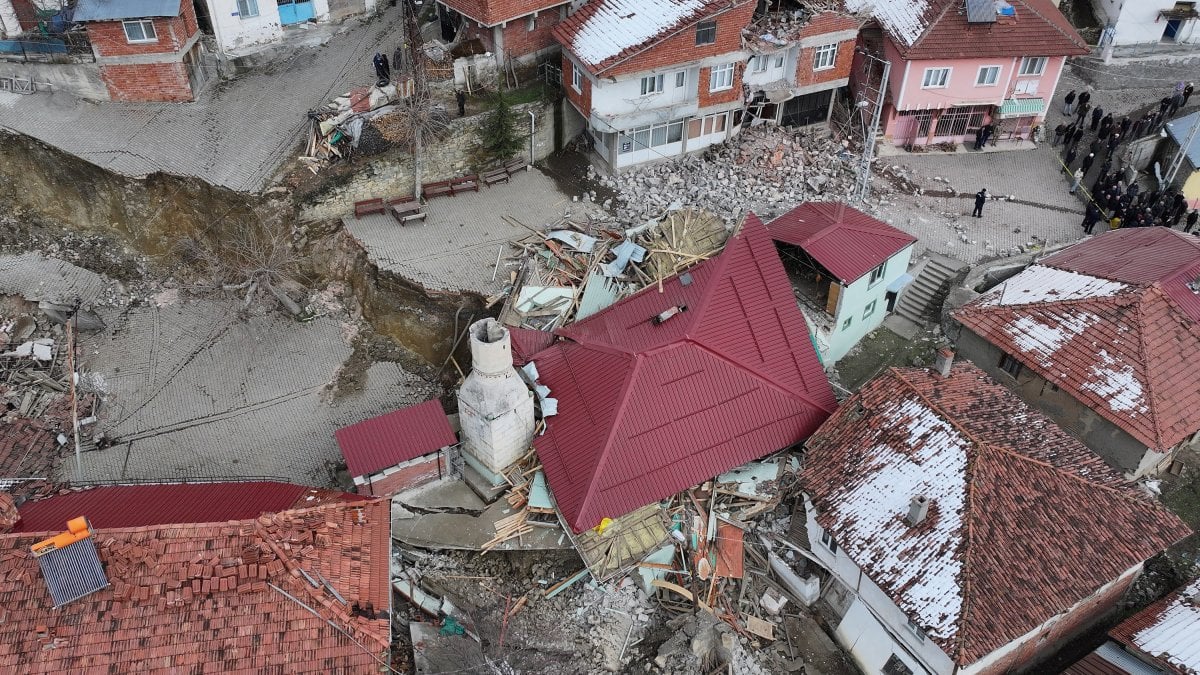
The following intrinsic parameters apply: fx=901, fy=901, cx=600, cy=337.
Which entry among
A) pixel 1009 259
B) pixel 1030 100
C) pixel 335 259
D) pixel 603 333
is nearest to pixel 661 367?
pixel 603 333

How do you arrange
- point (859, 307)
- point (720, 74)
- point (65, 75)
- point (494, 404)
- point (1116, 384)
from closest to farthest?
point (494, 404) → point (1116, 384) → point (859, 307) → point (65, 75) → point (720, 74)

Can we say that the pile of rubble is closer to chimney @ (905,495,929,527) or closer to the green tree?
the green tree

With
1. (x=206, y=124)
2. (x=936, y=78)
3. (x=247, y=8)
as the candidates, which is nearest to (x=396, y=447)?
(x=206, y=124)

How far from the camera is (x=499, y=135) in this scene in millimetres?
31891

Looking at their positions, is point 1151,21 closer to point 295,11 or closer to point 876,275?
point 876,275

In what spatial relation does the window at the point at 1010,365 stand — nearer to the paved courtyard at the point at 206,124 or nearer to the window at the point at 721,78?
the window at the point at 721,78

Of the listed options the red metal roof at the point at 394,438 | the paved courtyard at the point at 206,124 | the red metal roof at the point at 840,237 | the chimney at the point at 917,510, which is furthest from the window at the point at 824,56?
the red metal roof at the point at 394,438

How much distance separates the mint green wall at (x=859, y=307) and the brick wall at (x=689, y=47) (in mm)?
9639

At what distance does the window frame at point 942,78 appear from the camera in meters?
35.7

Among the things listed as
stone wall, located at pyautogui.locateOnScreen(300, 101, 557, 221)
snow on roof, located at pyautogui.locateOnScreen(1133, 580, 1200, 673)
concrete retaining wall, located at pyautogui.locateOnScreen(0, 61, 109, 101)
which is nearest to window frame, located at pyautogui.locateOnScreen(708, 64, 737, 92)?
stone wall, located at pyautogui.locateOnScreen(300, 101, 557, 221)

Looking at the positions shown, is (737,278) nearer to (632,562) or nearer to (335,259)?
(632,562)

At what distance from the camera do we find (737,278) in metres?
26.6

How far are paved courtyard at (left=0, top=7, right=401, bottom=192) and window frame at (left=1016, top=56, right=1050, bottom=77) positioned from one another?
84.3 feet

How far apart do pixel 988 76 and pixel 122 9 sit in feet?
106
